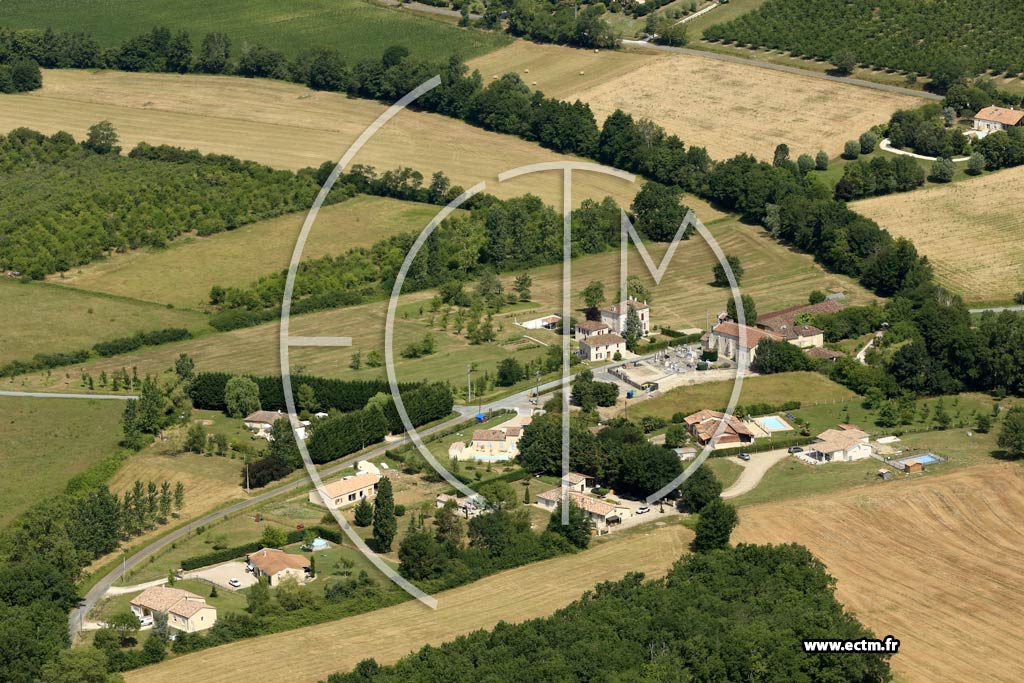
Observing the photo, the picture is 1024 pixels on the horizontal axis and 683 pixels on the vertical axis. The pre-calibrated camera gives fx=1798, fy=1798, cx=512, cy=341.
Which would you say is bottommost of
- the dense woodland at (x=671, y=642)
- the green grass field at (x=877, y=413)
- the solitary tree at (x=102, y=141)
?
the dense woodland at (x=671, y=642)

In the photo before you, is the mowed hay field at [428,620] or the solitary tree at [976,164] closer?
the mowed hay field at [428,620]

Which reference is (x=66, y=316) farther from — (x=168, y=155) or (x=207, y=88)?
(x=207, y=88)

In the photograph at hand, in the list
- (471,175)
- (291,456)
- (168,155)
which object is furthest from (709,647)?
(168,155)

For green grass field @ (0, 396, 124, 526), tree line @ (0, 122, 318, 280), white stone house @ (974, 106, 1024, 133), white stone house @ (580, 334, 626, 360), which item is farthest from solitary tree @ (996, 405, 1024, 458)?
tree line @ (0, 122, 318, 280)

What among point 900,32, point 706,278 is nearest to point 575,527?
point 706,278

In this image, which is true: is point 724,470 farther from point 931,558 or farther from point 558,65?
point 558,65

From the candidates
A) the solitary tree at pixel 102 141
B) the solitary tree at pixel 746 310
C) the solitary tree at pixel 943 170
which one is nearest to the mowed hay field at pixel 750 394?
the solitary tree at pixel 746 310

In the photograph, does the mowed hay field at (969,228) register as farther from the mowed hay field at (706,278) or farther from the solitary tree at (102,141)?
the solitary tree at (102,141)
